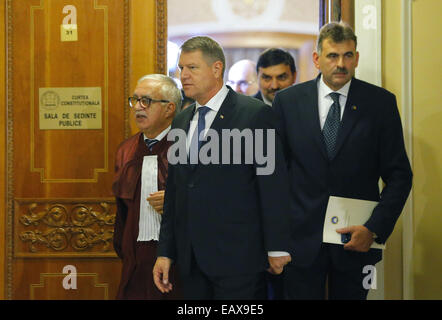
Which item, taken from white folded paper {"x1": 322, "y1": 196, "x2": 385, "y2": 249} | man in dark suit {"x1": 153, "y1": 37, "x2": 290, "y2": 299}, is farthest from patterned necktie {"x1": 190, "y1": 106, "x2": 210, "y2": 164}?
white folded paper {"x1": 322, "y1": 196, "x2": 385, "y2": 249}

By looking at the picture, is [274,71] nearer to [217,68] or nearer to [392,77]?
[392,77]

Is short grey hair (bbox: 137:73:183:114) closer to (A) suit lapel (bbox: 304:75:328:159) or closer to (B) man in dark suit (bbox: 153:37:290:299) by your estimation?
(B) man in dark suit (bbox: 153:37:290:299)

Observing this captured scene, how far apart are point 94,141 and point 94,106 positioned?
0.72 ft

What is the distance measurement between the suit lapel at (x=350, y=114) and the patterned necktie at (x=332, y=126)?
0.08 feet

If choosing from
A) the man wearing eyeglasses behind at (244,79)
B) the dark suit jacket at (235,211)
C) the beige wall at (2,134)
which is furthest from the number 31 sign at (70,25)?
the dark suit jacket at (235,211)

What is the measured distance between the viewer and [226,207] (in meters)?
2.28

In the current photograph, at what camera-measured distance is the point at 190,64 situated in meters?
2.40

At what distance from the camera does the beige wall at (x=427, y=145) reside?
316 cm

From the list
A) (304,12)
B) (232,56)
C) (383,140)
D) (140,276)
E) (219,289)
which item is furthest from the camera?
(232,56)

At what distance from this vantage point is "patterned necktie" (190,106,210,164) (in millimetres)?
2357
